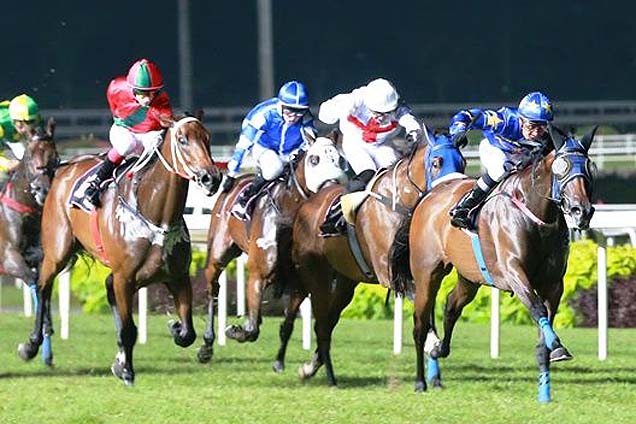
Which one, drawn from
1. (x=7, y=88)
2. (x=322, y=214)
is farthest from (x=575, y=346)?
(x=7, y=88)

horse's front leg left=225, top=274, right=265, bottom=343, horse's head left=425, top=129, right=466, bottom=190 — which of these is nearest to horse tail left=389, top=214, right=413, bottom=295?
horse's head left=425, top=129, right=466, bottom=190

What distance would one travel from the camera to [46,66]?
41.7m

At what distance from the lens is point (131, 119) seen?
1016cm

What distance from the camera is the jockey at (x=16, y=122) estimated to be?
39.3 feet

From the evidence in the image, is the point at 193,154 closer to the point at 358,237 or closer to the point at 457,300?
the point at 358,237

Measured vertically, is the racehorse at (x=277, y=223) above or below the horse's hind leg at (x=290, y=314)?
above

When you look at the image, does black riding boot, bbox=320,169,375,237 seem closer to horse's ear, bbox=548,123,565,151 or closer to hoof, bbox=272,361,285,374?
hoof, bbox=272,361,285,374

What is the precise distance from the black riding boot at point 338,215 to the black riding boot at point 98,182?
1.21 metres

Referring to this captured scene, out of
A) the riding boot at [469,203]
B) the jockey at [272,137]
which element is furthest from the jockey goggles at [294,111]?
the riding boot at [469,203]

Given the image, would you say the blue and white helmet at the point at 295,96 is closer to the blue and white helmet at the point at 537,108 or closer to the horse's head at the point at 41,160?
the horse's head at the point at 41,160

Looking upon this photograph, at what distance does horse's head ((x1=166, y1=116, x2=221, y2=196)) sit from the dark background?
31.7 m

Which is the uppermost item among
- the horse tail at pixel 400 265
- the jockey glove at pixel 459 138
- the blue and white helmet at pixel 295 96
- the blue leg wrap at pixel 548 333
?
the blue and white helmet at pixel 295 96

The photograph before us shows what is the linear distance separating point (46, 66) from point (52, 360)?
102 feet

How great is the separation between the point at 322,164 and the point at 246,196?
2.84 feet
